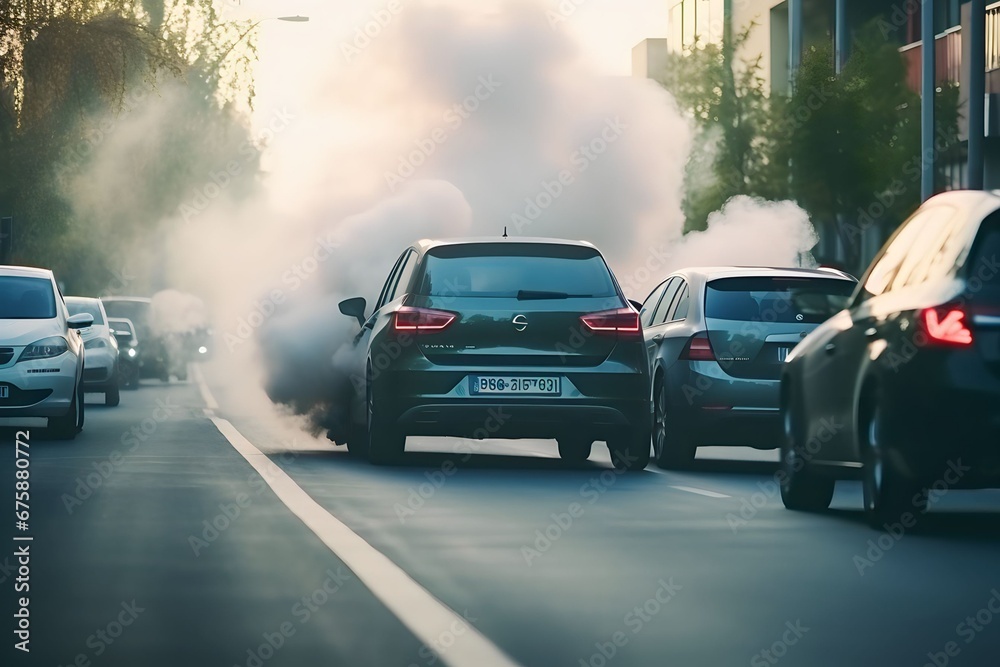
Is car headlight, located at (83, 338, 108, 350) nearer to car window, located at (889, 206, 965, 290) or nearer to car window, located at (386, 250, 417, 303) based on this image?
car window, located at (386, 250, 417, 303)

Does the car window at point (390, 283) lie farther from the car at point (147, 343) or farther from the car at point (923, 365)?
the car at point (147, 343)

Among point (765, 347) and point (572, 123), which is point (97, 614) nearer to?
point (765, 347)

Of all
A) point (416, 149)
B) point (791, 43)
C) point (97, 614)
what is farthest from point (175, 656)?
point (791, 43)

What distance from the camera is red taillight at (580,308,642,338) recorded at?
14859 millimetres

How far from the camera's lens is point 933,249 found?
1033 cm

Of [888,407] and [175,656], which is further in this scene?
[888,407]

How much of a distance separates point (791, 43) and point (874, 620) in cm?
3711

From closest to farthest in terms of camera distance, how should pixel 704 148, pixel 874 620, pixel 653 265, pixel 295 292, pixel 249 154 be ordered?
pixel 874 620
pixel 295 292
pixel 653 265
pixel 704 148
pixel 249 154

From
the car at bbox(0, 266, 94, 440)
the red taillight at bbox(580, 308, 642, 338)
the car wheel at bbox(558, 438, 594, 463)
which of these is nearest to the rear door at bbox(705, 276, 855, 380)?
the red taillight at bbox(580, 308, 642, 338)

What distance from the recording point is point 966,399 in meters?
9.81

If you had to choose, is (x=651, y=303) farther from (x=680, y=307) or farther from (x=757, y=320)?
(x=757, y=320)

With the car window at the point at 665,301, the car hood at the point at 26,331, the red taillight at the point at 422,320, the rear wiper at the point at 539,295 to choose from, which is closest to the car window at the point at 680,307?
the car window at the point at 665,301

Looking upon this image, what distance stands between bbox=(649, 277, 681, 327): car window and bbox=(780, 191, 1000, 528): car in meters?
5.84

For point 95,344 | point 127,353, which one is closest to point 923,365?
point 95,344
